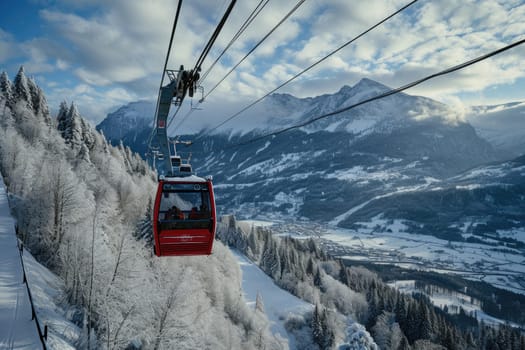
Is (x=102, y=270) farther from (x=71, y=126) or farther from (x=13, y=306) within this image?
(x=71, y=126)

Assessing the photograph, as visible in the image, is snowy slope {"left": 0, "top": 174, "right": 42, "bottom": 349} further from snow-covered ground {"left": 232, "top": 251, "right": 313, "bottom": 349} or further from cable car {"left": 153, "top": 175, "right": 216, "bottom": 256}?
snow-covered ground {"left": 232, "top": 251, "right": 313, "bottom": 349}

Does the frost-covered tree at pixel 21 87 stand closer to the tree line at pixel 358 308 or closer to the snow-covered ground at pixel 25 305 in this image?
the snow-covered ground at pixel 25 305

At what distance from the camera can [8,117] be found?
54.6m

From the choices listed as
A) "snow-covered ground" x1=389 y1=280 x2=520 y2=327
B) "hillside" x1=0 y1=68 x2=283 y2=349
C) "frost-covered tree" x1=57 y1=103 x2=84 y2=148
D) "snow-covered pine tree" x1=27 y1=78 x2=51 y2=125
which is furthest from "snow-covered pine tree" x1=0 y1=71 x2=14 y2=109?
"snow-covered ground" x1=389 y1=280 x2=520 y2=327

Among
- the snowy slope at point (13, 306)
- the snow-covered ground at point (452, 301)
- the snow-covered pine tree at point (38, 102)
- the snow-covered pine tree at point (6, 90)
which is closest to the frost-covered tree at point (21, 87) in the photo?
the snow-covered pine tree at point (6, 90)

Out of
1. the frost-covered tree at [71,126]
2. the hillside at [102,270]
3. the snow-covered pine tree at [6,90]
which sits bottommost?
the hillside at [102,270]

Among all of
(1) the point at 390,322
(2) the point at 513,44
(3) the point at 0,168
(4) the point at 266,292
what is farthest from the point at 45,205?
(1) the point at 390,322

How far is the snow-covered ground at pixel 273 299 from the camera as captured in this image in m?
66.9

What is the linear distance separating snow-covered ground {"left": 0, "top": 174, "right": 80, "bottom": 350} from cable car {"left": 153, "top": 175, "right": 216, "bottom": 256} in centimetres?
748

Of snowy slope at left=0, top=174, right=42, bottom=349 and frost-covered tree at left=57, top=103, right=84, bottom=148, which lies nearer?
snowy slope at left=0, top=174, right=42, bottom=349

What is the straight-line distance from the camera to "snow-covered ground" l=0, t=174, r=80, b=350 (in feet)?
49.3

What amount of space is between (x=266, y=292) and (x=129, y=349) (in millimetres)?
60966

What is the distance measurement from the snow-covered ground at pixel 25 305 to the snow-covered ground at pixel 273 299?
4152 centimetres

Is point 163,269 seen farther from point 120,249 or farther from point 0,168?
point 0,168
